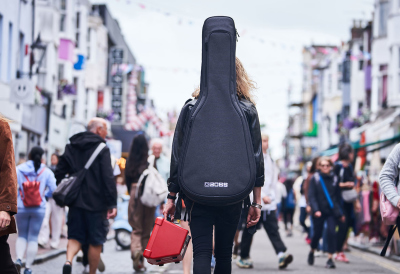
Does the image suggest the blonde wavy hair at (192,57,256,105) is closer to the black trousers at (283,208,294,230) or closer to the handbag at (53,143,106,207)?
the handbag at (53,143,106,207)

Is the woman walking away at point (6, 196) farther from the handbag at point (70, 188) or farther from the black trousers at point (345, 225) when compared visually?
the black trousers at point (345, 225)

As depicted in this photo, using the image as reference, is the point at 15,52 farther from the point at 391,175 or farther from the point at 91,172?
the point at 391,175

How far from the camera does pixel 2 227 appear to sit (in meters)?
5.11

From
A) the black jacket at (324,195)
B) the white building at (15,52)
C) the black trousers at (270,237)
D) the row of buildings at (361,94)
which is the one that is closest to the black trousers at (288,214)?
the row of buildings at (361,94)

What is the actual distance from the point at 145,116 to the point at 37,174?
2009 inches

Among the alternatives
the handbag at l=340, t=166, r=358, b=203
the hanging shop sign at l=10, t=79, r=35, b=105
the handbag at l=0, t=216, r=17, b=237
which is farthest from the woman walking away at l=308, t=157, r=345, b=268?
the hanging shop sign at l=10, t=79, r=35, b=105

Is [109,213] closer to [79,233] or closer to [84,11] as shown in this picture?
[79,233]

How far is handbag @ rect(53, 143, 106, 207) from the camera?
28.0 feet

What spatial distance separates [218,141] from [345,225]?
28.2ft

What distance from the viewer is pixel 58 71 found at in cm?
3950

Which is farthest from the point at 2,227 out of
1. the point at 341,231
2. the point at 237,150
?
the point at 341,231

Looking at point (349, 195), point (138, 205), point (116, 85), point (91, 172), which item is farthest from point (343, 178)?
point (116, 85)

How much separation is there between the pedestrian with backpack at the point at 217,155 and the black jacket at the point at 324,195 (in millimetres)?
7330

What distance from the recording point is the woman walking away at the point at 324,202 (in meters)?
12.6
